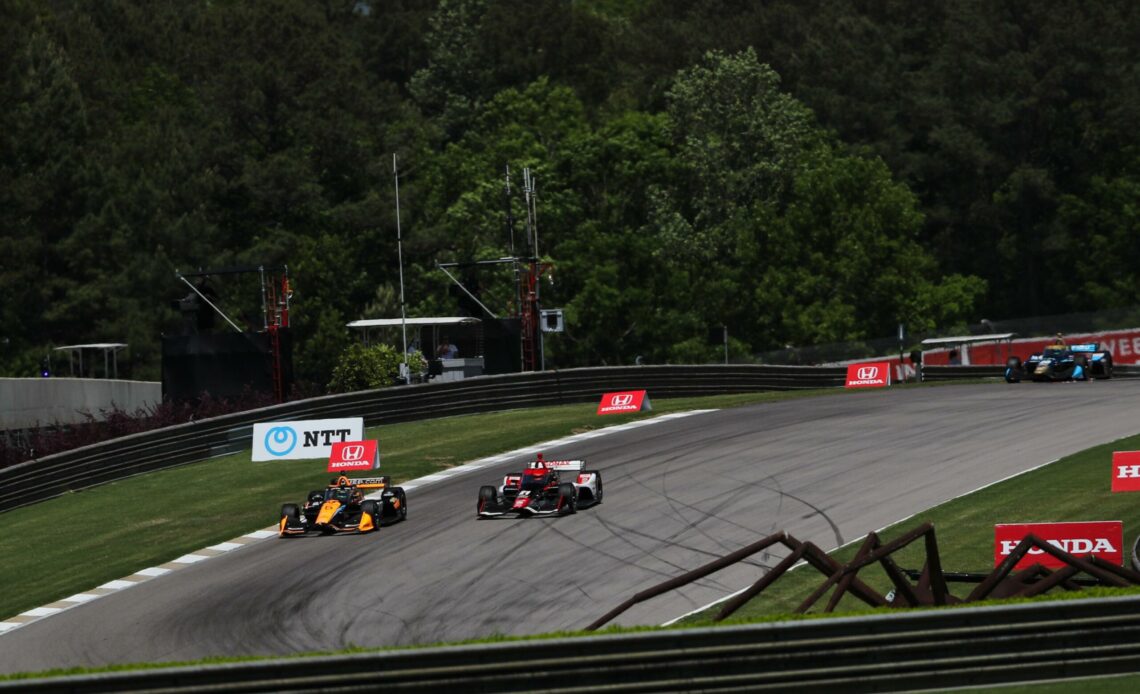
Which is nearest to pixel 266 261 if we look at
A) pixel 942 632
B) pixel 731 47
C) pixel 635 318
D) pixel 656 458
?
pixel 635 318

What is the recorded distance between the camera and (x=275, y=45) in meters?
86.4

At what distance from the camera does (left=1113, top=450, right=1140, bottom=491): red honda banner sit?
24.2m

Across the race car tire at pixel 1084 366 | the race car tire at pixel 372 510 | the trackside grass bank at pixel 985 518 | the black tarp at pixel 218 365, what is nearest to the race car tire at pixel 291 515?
the race car tire at pixel 372 510

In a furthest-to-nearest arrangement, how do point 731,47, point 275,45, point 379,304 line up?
point 731,47
point 275,45
point 379,304

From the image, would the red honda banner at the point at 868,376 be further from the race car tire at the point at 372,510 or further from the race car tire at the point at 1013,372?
the race car tire at the point at 372,510

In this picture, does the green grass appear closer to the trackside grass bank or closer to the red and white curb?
the red and white curb

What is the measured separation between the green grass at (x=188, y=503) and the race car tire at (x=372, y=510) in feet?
9.22

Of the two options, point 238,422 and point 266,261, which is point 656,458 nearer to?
point 238,422

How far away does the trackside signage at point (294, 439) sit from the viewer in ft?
124

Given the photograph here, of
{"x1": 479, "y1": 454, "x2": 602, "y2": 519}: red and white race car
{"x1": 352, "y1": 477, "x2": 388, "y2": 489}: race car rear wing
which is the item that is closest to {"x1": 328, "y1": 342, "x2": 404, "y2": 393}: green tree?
{"x1": 352, "y1": 477, "x2": 388, "y2": 489}: race car rear wing

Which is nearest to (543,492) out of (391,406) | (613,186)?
(391,406)

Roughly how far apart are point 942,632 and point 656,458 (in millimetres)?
21416

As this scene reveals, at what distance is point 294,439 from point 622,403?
8631 mm

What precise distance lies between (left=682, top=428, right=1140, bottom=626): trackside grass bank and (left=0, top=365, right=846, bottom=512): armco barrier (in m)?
19.0
